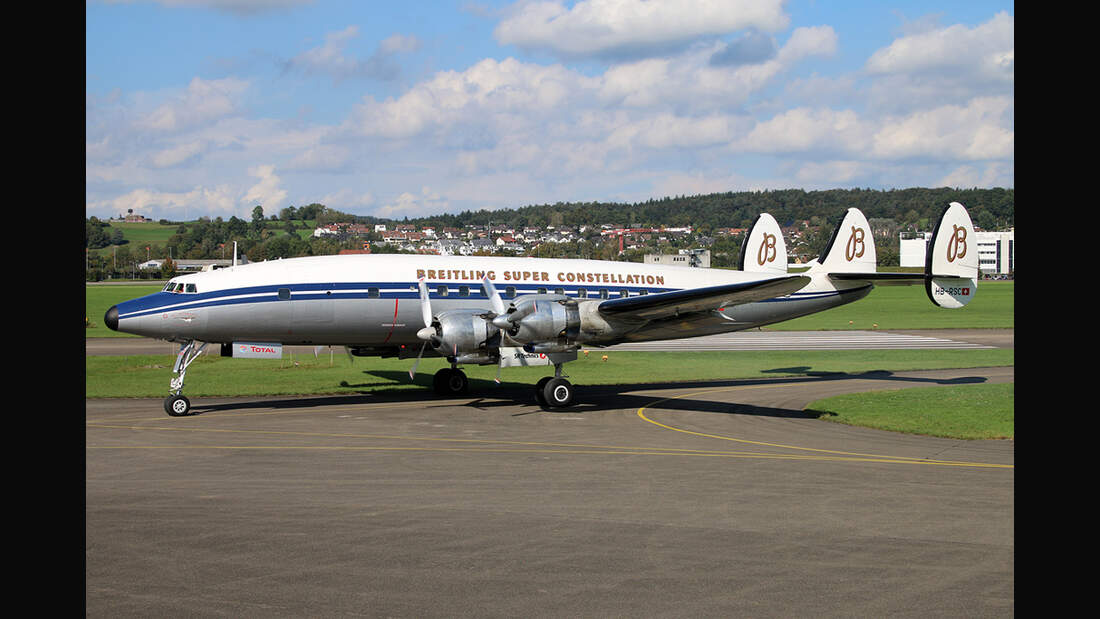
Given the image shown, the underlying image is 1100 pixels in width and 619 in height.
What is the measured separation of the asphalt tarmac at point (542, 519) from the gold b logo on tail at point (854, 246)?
31.9 ft

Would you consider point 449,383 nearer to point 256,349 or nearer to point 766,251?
point 256,349

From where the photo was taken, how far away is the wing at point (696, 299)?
2049 centimetres

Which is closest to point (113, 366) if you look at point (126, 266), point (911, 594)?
point (911, 594)

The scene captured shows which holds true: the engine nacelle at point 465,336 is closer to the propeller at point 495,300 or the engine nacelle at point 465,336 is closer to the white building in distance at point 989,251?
the propeller at point 495,300

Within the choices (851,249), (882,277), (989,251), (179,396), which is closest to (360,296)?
(179,396)

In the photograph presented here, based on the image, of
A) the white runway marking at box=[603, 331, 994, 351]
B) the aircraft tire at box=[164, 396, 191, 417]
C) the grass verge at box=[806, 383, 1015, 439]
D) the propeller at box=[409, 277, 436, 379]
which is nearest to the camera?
the grass verge at box=[806, 383, 1015, 439]

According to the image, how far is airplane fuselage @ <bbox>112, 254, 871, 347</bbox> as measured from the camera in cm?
2244

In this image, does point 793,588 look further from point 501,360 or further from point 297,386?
point 297,386

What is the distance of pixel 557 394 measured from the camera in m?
23.2

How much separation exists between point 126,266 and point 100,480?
17043cm

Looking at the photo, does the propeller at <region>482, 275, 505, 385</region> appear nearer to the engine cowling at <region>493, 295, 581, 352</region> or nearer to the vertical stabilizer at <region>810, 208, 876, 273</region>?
the engine cowling at <region>493, 295, 581, 352</region>

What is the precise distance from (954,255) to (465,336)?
16152mm

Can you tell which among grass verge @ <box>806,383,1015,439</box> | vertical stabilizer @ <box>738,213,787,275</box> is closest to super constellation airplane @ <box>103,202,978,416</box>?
vertical stabilizer @ <box>738,213,787,275</box>

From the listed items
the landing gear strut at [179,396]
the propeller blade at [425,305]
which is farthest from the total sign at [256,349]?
the propeller blade at [425,305]
